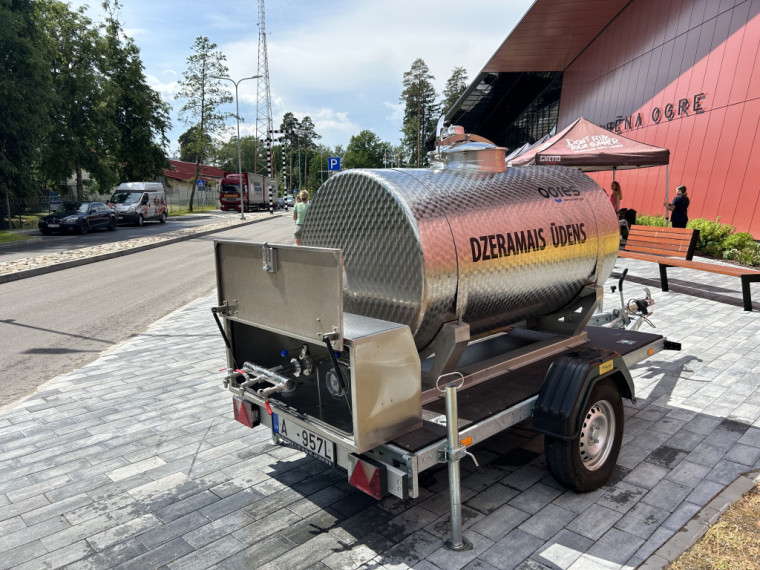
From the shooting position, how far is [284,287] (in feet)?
11.4

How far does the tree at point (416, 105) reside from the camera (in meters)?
76.6

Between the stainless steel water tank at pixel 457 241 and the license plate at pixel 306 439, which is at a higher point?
the stainless steel water tank at pixel 457 241

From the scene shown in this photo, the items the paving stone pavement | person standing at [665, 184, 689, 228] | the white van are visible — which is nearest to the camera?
the paving stone pavement

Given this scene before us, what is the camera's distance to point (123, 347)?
27.0 ft

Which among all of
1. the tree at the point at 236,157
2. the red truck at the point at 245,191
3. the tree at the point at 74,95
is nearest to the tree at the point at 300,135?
the tree at the point at 236,157

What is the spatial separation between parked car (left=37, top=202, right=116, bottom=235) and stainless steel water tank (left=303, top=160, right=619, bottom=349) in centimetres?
2648

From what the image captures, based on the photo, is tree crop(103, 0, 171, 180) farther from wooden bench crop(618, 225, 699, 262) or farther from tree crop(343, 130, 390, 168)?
tree crop(343, 130, 390, 168)

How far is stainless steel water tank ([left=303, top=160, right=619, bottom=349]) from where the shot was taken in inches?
148

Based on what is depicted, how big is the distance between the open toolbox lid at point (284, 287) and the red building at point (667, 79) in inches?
624

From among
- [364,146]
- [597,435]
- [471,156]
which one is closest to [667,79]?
[471,156]

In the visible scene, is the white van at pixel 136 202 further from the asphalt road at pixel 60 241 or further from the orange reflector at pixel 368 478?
the orange reflector at pixel 368 478

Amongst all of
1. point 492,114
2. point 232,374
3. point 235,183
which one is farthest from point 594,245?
point 235,183

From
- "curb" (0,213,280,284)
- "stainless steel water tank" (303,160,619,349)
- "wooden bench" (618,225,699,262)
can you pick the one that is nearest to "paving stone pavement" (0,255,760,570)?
"stainless steel water tank" (303,160,619,349)

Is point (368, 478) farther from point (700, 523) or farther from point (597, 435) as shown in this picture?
point (700, 523)
